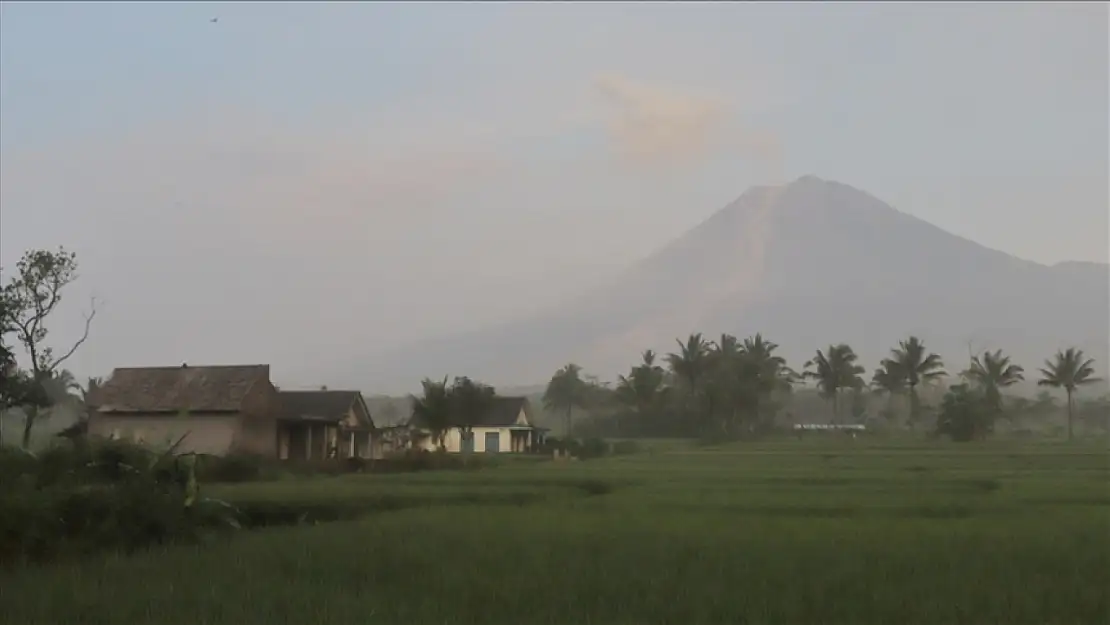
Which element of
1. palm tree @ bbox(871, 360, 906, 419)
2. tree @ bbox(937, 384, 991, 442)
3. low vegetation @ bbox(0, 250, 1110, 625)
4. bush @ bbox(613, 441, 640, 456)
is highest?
palm tree @ bbox(871, 360, 906, 419)

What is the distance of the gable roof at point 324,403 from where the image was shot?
40.0 meters

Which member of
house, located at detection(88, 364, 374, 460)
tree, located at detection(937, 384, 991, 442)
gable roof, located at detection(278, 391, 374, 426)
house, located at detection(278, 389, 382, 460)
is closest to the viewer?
house, located at detection(88, 364, 374, 460)

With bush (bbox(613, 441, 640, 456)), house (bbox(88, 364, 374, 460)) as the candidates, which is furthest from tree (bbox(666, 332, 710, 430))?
house (bbox(88, 364, 374, 460))

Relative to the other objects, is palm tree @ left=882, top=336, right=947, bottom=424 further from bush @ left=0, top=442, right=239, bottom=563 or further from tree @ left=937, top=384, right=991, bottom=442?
bush @ left=0, top=442, right=239, bottom=563

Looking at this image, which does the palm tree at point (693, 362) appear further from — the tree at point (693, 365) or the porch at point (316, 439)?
the porch at point (316, 439)

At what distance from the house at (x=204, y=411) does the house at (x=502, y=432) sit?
1733cm

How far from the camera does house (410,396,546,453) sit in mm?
53494

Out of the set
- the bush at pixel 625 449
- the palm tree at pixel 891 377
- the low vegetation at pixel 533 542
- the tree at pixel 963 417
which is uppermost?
the palm tree at pixel 891 377

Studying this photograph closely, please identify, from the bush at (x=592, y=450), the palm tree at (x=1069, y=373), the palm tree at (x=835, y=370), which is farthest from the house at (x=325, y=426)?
the palm tree at (x=1069, y=373)

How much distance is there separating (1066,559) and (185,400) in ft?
91.1

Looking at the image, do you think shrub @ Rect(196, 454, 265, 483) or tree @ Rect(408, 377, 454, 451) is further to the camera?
tree @ Rect(408, 377, 454, 451)

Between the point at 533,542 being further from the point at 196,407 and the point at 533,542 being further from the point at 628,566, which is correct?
the point at 196,407

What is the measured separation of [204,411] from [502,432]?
917 inches

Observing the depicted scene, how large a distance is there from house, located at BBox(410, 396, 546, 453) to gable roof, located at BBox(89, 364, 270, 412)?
1845 cm
